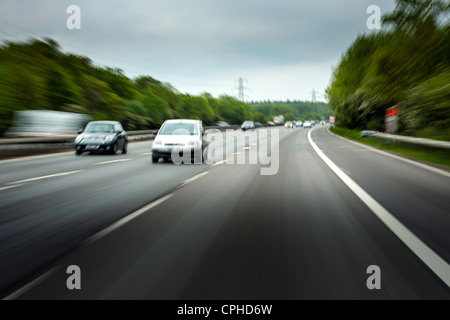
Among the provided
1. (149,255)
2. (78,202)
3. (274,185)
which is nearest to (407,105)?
(274,185)

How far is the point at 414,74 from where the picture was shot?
1099 inches

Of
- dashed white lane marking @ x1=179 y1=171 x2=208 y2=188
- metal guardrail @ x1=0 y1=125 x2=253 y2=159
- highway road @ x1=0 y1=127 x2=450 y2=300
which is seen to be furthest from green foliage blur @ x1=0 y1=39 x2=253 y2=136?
highway road @ x1=0 y1=127 x2=450 y2=300

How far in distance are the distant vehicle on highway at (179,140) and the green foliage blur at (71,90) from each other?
13727 millimetres

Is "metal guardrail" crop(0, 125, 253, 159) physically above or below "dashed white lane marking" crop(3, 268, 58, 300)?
above

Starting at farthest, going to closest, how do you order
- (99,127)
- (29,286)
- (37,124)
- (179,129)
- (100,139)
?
(37,124) < (99,127) < (100,139) < (179,129) < (29,286)

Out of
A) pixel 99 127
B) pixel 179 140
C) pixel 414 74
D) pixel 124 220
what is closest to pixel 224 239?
pixel 124 220

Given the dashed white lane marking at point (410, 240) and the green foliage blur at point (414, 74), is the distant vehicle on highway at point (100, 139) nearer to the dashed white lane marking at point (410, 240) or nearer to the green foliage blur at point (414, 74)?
the dashed white lane marking at point (410, 240)

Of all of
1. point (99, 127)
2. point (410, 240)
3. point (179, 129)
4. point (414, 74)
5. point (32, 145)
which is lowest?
point (410, 240)

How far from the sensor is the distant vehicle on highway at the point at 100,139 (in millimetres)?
19203

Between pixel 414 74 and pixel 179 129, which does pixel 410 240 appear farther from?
pixel 414 74

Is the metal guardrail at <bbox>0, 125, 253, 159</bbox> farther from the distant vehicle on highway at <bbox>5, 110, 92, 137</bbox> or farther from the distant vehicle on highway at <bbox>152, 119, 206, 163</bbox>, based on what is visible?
the distant vehicle on highway at <bbox>152, 119, 206, 163</bbox>

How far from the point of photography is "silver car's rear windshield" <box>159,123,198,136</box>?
16703 millimetres

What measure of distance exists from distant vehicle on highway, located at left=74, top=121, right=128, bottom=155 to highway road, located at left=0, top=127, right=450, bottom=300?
911 centimetres

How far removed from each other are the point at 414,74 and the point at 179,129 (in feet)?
59.3
